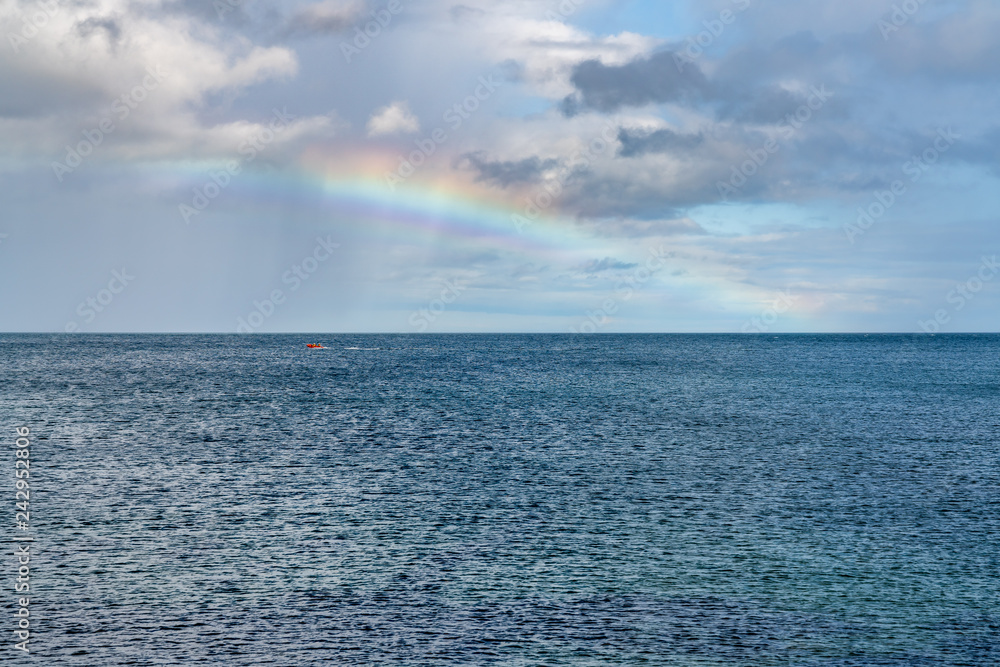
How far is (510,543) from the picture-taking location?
1673 inches

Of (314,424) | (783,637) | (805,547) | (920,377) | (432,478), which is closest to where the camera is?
(783,637)

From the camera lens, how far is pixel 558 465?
6750cm

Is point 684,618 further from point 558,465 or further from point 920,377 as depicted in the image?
point 920,377

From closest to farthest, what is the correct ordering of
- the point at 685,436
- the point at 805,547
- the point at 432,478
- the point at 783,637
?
the point at 783,637
the point at 805,547
the point at 432,478
the point at 685,436

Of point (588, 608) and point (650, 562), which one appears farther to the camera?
point (650, 562)

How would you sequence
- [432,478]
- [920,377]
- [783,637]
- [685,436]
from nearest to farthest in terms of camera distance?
1. [783,637]
2. [432,478]
3. [685,436]
4. [920,377]

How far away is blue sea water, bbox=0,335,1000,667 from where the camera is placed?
3011 cm

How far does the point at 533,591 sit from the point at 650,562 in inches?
275

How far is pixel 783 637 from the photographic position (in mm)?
30672

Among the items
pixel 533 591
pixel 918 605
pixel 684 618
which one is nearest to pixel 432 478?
pixel 533 591

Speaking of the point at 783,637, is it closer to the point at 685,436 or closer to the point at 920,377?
the point at 685,436

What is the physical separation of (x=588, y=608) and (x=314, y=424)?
65321 mm

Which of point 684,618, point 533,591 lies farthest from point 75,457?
point 684,618

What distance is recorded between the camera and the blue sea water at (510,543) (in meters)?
30.1
